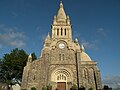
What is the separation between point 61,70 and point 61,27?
14.1 meters

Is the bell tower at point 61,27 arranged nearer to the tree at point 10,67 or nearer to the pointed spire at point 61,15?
the pointed spire at point 61,15

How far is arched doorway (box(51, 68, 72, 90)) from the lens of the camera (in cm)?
3603

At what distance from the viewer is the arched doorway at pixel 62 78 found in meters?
36.0

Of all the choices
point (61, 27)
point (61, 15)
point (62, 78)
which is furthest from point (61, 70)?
point (61, 15)

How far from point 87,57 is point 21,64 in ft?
74.8

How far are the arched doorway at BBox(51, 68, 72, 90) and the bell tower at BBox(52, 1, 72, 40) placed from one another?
10301mm

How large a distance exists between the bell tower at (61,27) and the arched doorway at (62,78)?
10.3 m

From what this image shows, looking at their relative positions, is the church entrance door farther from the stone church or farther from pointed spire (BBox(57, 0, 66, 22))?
pointed spire (BBox(57, 0, 66, 22))

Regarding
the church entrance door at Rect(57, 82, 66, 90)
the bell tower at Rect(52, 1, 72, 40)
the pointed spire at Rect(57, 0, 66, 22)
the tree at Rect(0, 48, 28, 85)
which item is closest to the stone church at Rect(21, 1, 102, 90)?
the church entrance door at Rect(57, 82, 66, 90)

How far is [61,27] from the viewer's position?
45.0m

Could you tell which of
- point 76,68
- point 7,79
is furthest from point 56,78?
point 7,79

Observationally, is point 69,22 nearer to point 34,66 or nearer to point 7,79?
point 34,66

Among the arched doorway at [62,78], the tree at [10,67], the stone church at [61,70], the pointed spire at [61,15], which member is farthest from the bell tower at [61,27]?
the tree at [10,67]

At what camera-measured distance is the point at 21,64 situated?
167 feet
